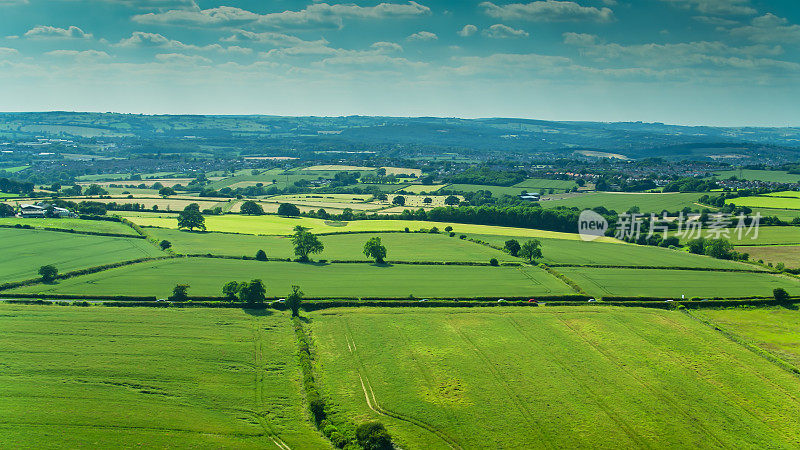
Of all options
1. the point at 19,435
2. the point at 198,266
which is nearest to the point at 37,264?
the point at 198,266

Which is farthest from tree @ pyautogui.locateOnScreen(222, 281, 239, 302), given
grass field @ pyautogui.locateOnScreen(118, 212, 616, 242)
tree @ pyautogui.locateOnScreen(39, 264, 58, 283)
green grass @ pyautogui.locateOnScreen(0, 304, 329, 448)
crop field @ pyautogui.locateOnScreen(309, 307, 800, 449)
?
grass field @ pyautogui.locateOnScreen(118, 212, 616, 242)

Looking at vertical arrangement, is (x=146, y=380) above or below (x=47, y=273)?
below

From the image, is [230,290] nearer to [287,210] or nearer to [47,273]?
[47,273]

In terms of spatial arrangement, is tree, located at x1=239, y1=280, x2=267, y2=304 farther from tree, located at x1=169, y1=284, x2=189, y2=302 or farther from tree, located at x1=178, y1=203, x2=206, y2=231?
tree, located at x1=178, y1=203, x2=206, y2=231

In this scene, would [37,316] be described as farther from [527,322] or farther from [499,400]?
[527,322]

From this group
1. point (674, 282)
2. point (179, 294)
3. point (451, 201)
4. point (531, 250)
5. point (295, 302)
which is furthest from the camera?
point (451, 201)

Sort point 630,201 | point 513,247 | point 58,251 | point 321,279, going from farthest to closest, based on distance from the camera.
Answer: point 630,201, point 513,247, point 58,251, point 321,279

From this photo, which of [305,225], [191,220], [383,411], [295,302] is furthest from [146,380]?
[305,225]
